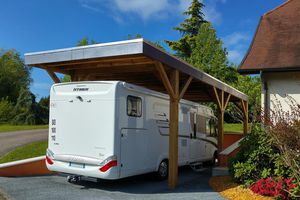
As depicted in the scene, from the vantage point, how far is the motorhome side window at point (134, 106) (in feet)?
28.9

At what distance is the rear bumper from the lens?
8.11 metres

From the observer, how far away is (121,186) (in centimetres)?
944

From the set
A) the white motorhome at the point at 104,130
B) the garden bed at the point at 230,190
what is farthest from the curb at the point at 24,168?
the garden bed at the point at 230,190

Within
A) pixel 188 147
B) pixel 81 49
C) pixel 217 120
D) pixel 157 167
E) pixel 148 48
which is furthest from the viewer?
pixel 217 120

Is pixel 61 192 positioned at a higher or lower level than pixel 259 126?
lower

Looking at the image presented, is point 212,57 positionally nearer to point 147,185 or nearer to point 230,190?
point 147,185

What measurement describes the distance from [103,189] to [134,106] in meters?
2.26

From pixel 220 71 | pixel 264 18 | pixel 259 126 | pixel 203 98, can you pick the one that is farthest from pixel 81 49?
pixel 220 71

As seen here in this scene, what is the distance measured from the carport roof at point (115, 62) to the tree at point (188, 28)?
77.3ft

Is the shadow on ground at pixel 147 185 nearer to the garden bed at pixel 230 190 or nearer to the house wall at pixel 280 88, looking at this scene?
the garden bed at pixel 230 190

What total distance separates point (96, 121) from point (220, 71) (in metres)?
22.5

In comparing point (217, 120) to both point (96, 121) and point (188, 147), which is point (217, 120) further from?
point (96, 121)

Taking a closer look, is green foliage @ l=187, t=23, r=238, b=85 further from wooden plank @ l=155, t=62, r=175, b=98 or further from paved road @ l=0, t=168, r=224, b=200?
wooden plank @ l=155, t=62, r=175, b=98

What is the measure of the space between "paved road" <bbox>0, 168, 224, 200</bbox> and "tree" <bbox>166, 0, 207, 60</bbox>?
1081 inches
